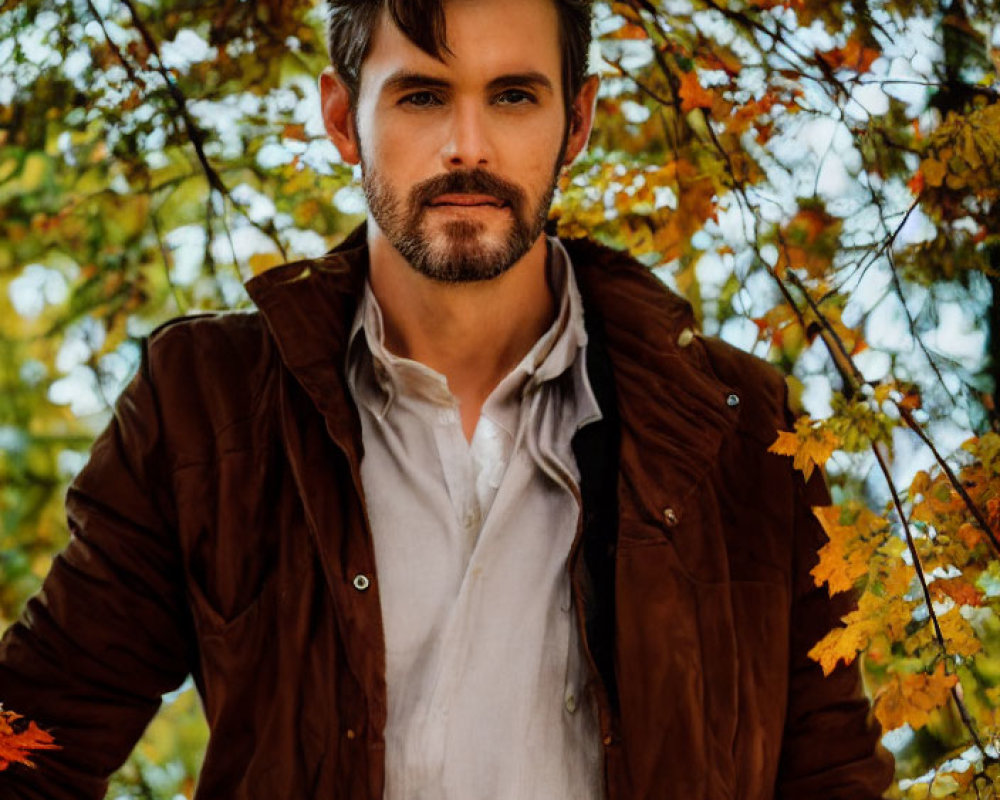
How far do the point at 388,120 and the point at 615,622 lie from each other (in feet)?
3.03

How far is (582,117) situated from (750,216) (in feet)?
1.22

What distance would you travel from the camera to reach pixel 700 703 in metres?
2.09

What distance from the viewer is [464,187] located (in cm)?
217

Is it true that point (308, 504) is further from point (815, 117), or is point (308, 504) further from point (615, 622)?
point (815, 117)

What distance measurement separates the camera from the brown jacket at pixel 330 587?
2.03 m

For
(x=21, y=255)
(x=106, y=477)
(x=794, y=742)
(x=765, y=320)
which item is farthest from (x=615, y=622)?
(x=21, y=255)

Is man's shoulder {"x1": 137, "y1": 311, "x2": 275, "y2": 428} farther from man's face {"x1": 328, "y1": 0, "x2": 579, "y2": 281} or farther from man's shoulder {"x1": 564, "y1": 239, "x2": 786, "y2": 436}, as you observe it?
man's shoulder {"x1": 564, "y1": 239, "x2": 786, "y2": 436}

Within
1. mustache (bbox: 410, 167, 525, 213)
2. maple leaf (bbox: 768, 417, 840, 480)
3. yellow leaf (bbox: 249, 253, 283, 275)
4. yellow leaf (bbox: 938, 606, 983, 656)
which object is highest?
yellow leaf (bbox: 249, 253, 283, 275)

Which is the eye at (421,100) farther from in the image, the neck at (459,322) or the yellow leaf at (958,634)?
the yellow leaf at (958,634)

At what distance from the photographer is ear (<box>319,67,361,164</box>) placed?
2396 mm

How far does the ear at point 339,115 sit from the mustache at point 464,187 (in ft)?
0.79

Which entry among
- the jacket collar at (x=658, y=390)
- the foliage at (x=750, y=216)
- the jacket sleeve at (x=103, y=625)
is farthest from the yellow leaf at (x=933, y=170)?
the jacket sleeve at (x=103, y=625)

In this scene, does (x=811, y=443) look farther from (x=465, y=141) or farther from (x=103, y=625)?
(x=103, y=625)

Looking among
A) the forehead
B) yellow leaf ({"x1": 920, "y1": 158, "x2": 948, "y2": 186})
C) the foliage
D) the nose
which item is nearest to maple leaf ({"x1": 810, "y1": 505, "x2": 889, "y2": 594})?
the foliage
